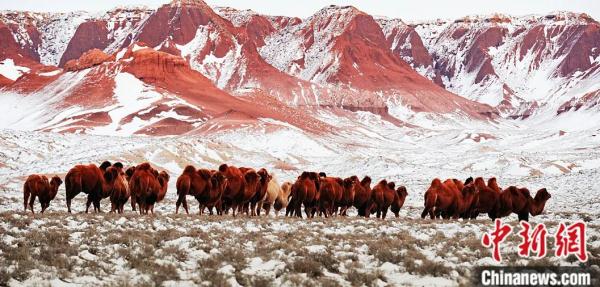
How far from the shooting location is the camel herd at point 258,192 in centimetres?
1936

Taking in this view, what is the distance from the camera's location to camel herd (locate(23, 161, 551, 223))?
63.5 feet

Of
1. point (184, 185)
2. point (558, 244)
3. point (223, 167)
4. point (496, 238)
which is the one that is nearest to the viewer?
point (558, 244)

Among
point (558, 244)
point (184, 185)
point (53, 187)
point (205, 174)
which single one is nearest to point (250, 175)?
point (205, 174)

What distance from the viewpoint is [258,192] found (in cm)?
2222

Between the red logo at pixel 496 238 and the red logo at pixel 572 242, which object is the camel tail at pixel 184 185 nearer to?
the red logo at pixel 496 238

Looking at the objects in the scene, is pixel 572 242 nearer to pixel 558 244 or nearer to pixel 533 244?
pixel 558 244

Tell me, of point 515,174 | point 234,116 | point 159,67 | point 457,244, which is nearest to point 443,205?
point 457,244

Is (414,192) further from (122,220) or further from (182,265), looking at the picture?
(182,265)

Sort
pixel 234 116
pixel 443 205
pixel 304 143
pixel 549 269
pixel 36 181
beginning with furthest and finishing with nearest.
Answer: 1. pixel 234 116
2. pixel 304 143
3. pixel 443 205
4. pixel 36 181
5. pixel 549 269

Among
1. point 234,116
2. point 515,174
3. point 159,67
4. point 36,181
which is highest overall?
point 159,67

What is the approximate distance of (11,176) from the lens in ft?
166

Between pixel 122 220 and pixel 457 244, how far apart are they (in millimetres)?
8097

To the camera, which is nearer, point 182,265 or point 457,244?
point 182,265

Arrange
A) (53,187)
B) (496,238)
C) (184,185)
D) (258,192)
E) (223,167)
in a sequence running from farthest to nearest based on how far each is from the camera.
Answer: (258,192) < (223,167) < (53,187) < (184,185) < (496,238)
